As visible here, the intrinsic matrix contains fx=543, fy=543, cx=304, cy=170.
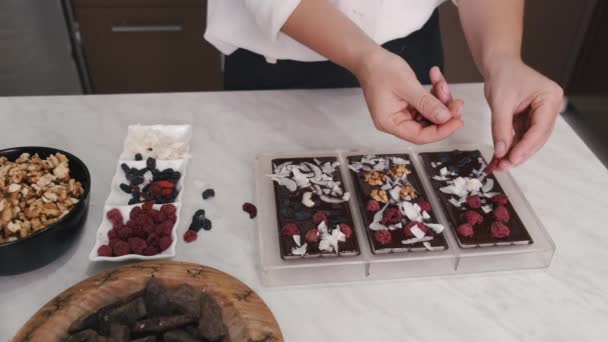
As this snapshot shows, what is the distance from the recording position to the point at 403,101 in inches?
33.6

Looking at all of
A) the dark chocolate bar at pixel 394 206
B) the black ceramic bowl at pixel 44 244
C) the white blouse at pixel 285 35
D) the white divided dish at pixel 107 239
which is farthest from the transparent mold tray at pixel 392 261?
the white blouse at pixel 285 35

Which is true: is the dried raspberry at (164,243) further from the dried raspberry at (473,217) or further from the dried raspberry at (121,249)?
the dried raspberry at (473,217)

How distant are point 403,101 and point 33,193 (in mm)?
572

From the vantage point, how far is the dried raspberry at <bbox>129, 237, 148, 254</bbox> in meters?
0.77

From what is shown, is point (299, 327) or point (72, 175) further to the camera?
point (72, 175)

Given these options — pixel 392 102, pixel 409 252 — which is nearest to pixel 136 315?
pixel 409 252

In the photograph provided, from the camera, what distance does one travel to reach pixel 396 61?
85 cm

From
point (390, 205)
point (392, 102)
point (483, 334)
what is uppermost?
point (392, 102)

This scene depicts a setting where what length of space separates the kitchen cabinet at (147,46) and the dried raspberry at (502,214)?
1508 mm

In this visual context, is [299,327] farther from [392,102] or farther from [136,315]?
[392,102]

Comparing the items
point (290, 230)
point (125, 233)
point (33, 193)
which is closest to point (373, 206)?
point (290, 230)

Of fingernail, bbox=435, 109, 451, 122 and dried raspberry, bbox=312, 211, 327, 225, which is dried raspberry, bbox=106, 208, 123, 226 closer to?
dried raspberry, bbox=312, 211, 327, 225

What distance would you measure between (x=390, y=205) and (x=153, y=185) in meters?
0.38

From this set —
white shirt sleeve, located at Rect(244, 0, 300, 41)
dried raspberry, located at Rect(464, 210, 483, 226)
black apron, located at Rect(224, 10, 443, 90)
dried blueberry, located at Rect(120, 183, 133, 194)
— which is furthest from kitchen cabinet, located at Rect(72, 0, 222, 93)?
dried raspberry, located at Rect(464, 210, 483, 226)
